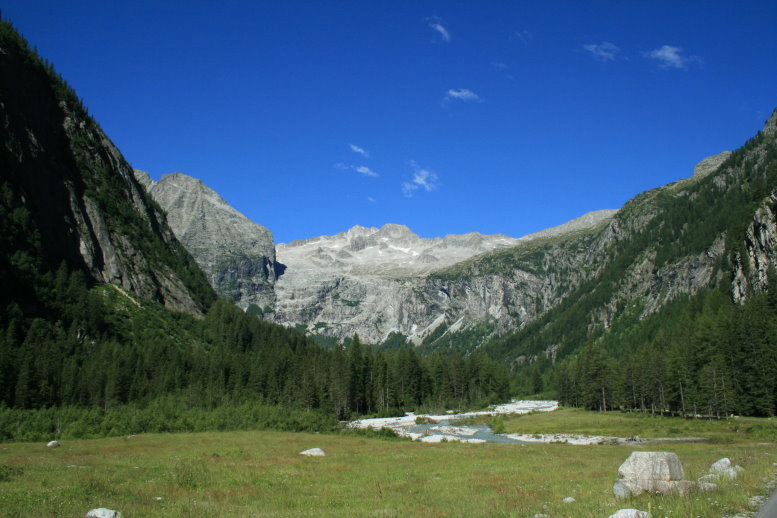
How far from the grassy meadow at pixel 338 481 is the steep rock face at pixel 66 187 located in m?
107

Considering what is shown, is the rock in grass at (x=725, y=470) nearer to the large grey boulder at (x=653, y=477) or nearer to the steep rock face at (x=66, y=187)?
the large grey boulder at (x=653, y=477)

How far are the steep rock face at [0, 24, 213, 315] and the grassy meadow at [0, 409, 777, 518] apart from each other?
107 m

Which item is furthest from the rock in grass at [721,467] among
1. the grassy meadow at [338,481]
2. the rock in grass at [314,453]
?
the rock in grass at [314,453]

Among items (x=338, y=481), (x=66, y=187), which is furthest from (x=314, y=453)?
(x=66, y=187)

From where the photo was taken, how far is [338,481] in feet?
105

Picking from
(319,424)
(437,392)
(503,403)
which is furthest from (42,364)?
(503,403)

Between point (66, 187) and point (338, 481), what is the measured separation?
6417 inches

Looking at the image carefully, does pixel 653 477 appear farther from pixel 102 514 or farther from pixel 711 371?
pixel 711 371

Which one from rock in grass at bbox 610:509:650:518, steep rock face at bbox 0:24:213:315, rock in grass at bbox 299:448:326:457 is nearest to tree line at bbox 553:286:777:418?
rock in grass at bbox 299:448:326:457

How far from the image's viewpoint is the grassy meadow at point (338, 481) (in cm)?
2042

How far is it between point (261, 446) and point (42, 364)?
54541 mm

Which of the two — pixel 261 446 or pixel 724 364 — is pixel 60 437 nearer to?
pixel 261 446

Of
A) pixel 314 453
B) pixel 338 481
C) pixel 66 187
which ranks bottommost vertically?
pixel 314 453

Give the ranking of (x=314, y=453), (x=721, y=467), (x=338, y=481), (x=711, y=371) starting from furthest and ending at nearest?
1. (x=711, y=371)
2. (x=314, y=453)
3. (x=338, y=481)
4. (x=721, y=467)
